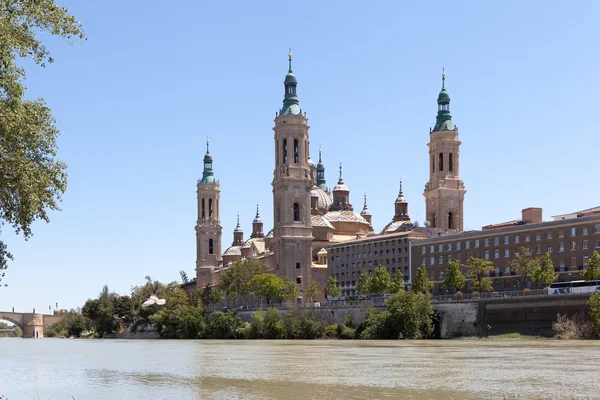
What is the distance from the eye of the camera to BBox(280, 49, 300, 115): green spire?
181000 millimetres

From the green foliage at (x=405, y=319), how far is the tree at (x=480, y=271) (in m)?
16.7

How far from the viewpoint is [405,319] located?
104875 millimetres

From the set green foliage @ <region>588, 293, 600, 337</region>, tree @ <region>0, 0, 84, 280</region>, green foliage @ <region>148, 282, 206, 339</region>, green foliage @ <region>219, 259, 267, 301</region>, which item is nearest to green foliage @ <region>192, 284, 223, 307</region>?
green foliage @ <region>148, 282, 206, 339</region>

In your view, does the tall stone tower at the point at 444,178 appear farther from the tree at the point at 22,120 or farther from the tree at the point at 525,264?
the tree at the point at 22,120

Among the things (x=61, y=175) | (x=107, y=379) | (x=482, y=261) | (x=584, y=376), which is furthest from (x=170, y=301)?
(x=61, y=175)

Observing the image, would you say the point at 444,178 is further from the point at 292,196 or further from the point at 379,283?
the point at 379,283

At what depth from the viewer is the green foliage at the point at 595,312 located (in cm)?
8481

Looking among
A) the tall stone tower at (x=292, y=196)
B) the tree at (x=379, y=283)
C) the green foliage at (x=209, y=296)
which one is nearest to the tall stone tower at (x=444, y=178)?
the tall stone tower at (x=292, y=196)

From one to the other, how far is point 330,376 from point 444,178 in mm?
Answer: 131041

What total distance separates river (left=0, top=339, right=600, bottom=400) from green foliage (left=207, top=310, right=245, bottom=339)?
6564 cm

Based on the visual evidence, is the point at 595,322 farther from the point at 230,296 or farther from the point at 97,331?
the point at 97,331

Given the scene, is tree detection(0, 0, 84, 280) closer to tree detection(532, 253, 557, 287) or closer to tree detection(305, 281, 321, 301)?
tree detection(532, 253, 557, 287)

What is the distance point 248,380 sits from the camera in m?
47.8

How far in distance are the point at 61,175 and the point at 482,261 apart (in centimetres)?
9840
